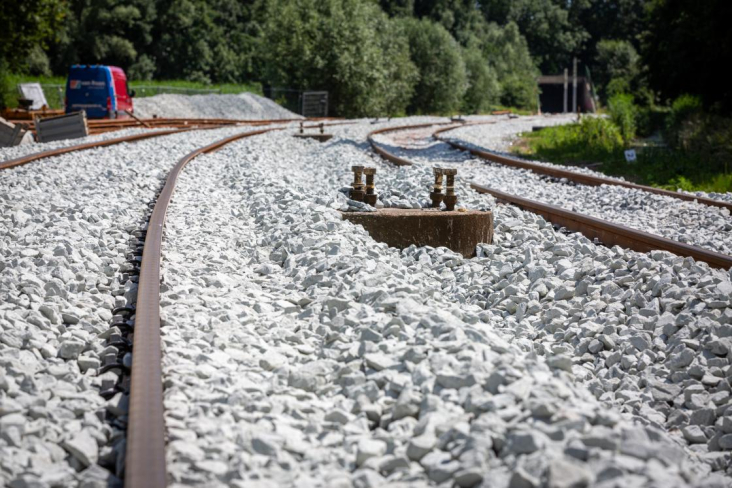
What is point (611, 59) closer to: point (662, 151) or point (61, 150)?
point (662, 151)

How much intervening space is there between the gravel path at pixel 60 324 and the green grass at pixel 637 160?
8141 millimetres

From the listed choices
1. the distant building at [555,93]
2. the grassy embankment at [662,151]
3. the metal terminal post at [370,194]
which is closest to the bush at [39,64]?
the grassy embankment at [662,151]

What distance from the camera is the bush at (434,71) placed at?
5466cm

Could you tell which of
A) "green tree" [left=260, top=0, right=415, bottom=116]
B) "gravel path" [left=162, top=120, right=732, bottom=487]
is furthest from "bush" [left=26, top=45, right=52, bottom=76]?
"gravel path" [left=162, top=120, right=732, bottom=487]

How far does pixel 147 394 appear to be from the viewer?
2924mm

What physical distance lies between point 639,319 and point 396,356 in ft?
6.53

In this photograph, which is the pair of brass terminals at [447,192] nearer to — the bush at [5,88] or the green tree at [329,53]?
the bush at [5,88]

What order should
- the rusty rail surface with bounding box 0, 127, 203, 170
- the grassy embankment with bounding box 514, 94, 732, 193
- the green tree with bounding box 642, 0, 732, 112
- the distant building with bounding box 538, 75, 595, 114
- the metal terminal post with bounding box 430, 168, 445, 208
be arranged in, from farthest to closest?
the distant building with bounding box 538, 75, 595, 114
the green tree with bounding box 642, 0, 732, 112
the grassy embankment with bounding box 514, 94, 732, 193
the rusty rail surface with bounding box 0, 127, 203, 170
the metal terminal post with bounding box 430, 168, 445, 208

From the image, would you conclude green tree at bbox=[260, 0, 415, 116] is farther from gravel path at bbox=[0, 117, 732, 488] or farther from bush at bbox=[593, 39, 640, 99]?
bush at bbox=[593, 39, 640, 99]

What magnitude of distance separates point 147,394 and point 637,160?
13.3m

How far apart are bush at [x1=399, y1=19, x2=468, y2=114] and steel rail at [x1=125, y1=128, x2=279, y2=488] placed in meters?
51.4

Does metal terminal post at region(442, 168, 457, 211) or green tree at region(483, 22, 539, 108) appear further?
green tree at region(483, 22, 539, 108)

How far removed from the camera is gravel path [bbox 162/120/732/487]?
254 cm

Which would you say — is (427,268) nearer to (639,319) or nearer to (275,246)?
(275,246)
